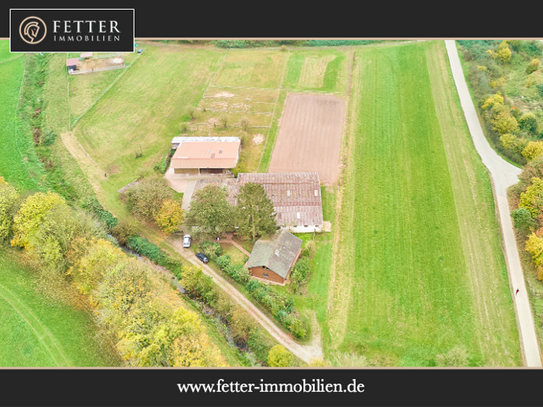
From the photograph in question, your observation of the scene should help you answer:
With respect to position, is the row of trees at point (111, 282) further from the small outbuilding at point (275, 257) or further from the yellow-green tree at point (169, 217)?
the small outbuilding at point (275, 257)

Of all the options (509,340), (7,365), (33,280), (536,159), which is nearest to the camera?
(7,365)

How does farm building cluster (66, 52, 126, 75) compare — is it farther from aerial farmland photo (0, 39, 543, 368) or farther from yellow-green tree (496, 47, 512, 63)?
yellow-green tree (496, 47, 512, 63)

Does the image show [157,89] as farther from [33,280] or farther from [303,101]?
[33,280]

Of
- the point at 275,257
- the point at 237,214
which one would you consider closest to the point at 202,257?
the point at 237,214

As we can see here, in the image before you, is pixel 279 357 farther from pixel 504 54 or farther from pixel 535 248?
pixel 504 54

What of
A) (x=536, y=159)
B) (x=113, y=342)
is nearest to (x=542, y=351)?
(x=536, y=159)

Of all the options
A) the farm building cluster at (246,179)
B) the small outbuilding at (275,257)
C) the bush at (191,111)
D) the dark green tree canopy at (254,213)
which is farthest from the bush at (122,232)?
the bush at (191,111)
